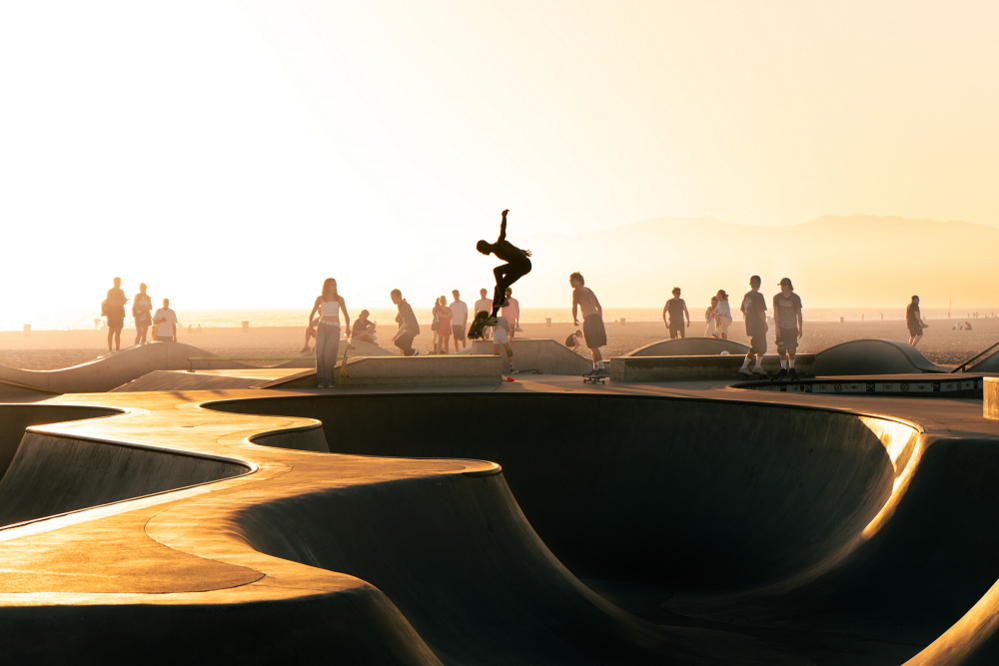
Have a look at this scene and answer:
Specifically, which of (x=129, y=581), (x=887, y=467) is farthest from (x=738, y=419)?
(x=129, y=581)

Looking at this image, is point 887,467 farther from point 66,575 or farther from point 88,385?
point 88,385

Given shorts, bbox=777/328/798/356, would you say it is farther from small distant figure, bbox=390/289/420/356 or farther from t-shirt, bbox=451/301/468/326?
t-shirt, bbox=451/301/468/326

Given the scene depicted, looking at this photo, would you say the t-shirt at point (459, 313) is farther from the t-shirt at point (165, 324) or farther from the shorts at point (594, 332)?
the t-shirt at point (165, 324)

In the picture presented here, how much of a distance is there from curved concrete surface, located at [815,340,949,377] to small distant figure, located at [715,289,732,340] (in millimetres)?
3652

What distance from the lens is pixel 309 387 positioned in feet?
46.4

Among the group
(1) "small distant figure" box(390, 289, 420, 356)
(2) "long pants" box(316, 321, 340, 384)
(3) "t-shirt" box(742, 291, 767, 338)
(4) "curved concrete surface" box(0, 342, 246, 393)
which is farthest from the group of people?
(3) "t-shirt" box(742, 291, 767, 338)

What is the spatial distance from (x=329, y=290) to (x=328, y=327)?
0.64 meters

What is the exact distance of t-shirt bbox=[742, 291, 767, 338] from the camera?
14047mm

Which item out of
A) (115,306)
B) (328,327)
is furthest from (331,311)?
(115,306)

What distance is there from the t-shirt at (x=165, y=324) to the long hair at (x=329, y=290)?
8.91m

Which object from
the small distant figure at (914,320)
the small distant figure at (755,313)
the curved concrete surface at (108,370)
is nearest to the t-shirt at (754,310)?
the small distant figure at (755,313)

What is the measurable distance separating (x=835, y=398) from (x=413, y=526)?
8733 mm

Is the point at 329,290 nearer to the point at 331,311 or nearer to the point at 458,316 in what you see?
the point at 331,311

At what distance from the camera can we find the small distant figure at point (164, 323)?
67.2 ft
